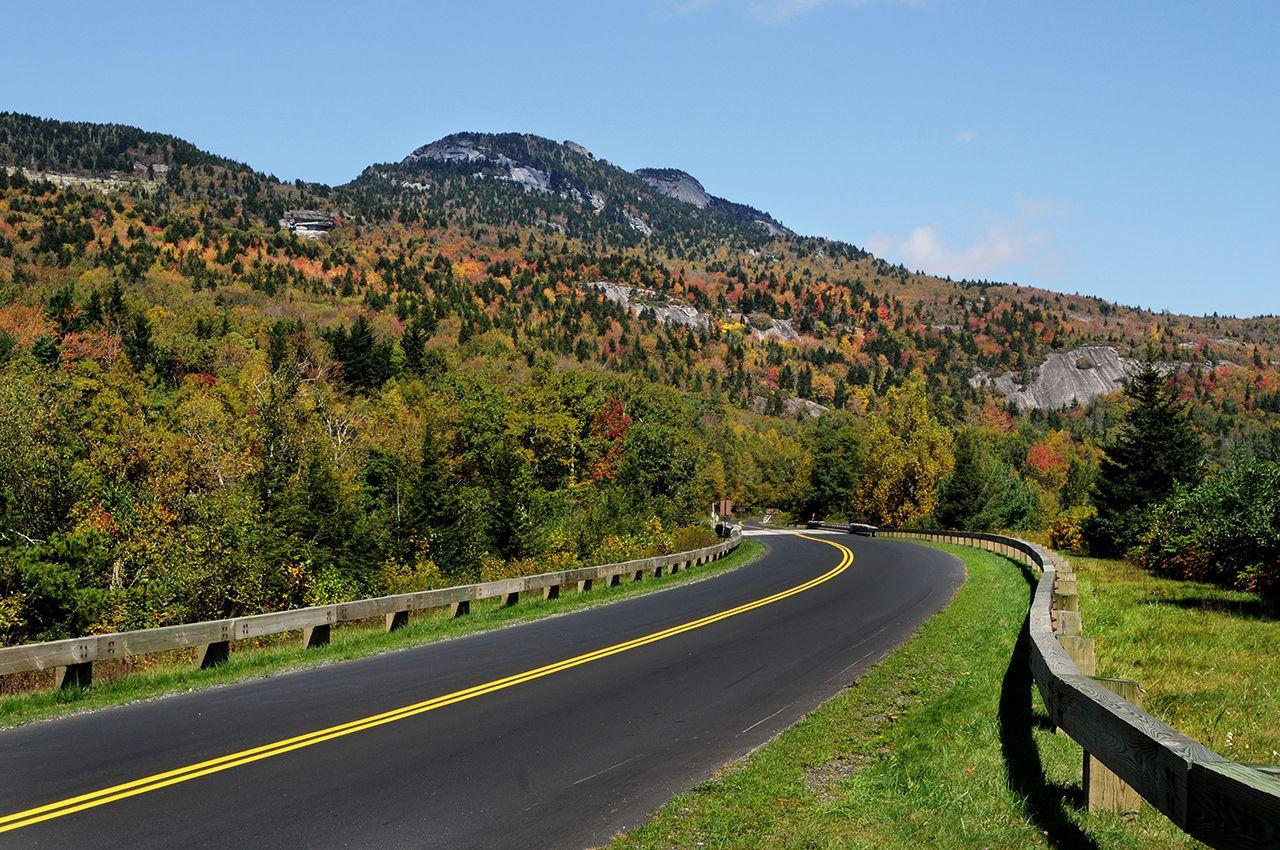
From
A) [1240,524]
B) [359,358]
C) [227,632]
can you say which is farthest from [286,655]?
[359,358]

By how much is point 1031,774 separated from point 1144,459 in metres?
35.6

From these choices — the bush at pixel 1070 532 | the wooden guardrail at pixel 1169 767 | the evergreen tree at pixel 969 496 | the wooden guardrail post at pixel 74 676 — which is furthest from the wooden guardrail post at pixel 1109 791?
the evergreen tree at pixel 969 496

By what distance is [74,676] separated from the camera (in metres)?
11.7

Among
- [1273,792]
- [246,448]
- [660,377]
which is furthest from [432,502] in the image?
[660,377]

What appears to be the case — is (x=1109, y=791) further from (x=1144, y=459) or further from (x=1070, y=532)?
(x=1070, y=532)

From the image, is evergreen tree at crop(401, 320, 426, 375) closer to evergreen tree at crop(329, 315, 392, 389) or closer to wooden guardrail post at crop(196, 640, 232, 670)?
evergreen tree at crop(329, 315, 392, 389)

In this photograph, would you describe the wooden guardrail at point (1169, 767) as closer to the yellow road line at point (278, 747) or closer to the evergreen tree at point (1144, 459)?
the yellow road line at point (278, 747)

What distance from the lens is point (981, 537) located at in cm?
4484

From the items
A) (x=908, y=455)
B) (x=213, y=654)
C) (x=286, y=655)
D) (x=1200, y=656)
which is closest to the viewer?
(x=1200, y=656)

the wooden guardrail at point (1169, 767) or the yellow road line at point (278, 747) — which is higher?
the wooden guardrail at point (1169, 767)

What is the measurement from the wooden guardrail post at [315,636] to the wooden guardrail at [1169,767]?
12693 millimetres

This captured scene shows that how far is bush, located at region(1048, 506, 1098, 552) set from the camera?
142 ft

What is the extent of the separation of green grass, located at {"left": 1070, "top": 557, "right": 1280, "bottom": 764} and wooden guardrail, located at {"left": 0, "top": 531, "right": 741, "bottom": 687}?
1272cm

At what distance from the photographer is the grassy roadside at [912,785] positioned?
5805 mm
